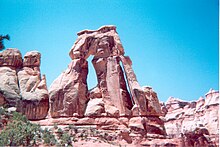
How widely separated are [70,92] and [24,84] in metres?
7.58

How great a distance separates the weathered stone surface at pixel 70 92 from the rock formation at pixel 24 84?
1.72 m

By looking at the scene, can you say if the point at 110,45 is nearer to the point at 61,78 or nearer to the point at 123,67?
the point at 123,67

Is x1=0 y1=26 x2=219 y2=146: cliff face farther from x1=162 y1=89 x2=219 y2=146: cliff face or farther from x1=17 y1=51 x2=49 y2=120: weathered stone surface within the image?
x1=162 y1=89 x2=219 y2=146: cliff face

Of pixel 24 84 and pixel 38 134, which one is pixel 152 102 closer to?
pixel 38 134

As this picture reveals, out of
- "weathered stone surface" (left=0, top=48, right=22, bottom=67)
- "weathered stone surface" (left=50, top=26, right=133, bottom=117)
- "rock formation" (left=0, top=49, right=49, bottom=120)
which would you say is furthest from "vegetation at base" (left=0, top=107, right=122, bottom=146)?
"weathered stone surface" (left=0, top=48, right=22, bottom=67)

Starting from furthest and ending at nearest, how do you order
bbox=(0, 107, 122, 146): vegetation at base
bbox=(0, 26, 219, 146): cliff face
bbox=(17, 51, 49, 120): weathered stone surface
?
bbox=(17, 51, 49, 120): weathered stone surface → bbox=(0, 26, 219, 146): cliff face → bbox=(0, 107, 122, 146): vegetation at base

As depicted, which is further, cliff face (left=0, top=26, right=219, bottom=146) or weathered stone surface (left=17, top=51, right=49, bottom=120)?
weathered stone surface (left=17, top=51, right=49, bottom=120)

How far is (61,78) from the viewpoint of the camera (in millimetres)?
34031

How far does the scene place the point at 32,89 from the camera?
35750 mm

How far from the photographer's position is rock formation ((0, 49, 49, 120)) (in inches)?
1316

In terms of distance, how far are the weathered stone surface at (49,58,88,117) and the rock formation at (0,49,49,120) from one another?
5.63 ft

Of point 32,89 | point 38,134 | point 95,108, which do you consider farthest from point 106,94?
point 38,134

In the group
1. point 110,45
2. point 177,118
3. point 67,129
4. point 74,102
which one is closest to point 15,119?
point 67,129

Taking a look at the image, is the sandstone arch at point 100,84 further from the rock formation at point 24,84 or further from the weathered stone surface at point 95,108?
the rock formation at point 24,84
